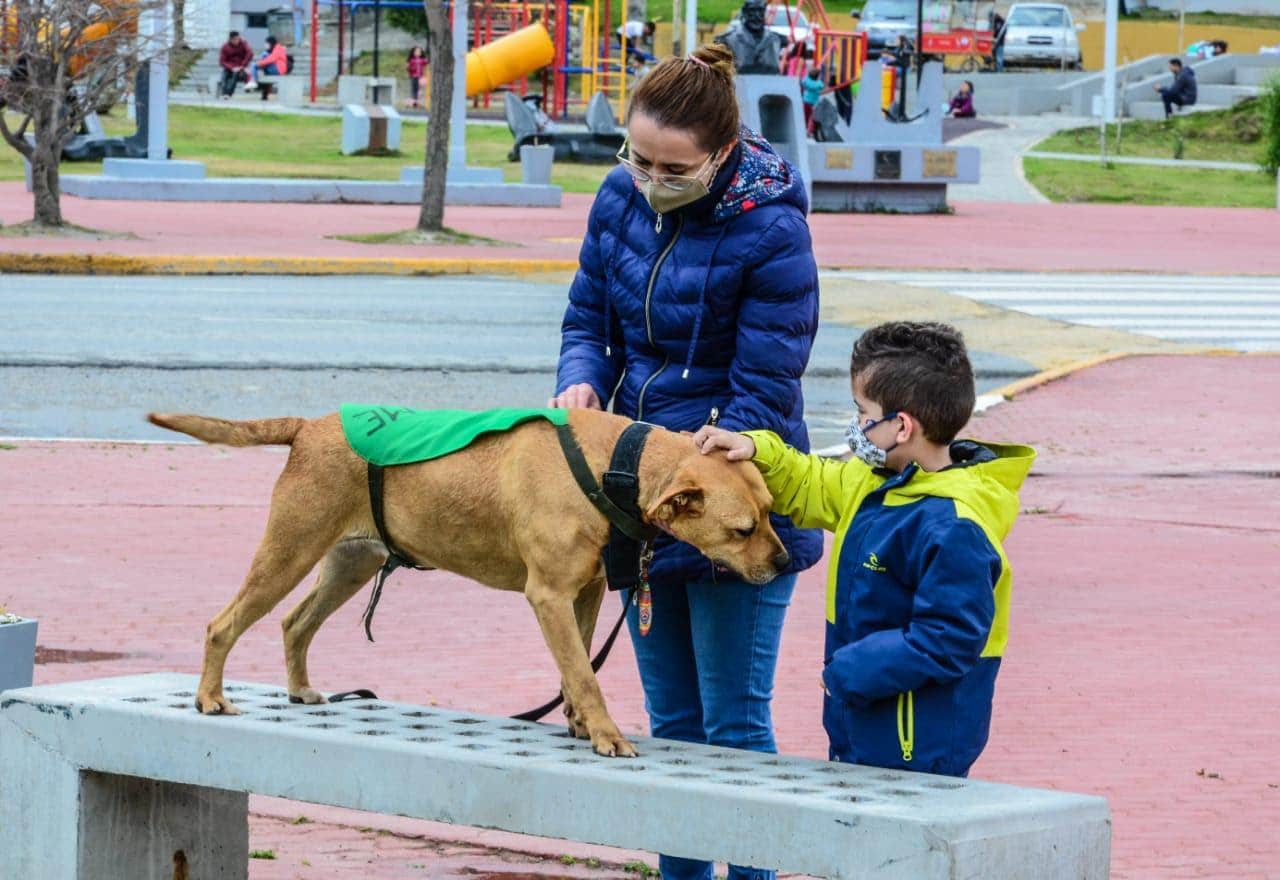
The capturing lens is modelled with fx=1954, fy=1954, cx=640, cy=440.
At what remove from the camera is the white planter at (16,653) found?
4.99m

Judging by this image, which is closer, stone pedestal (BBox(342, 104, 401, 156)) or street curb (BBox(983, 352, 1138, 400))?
street curb (BBox(983, 352, 1138, 400))

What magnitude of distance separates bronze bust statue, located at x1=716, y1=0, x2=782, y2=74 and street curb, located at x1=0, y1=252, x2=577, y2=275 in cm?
881

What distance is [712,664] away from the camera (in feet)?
14.3

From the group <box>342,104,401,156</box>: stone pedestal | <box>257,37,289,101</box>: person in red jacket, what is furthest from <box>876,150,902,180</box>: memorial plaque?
<box>257,37,289,101</box>: person in red jacket

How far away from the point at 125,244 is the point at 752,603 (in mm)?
18396

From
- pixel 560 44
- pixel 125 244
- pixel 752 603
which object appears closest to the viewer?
pixel 752 603

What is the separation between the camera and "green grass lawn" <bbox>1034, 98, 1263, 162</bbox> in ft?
153

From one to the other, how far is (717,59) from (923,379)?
2.79 ft

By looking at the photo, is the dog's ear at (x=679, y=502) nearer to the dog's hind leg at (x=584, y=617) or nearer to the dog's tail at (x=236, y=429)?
the dog's hind leg at (x=584, y=617)

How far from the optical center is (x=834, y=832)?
357 centimetres

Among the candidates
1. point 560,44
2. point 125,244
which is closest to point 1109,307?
point 125,244

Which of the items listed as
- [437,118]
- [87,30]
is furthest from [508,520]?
[87,30]

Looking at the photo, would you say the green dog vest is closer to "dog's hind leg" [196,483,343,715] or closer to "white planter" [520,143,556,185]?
"dog's hind leg" [196,483,343,715]

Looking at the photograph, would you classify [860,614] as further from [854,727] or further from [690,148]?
[690,148]
